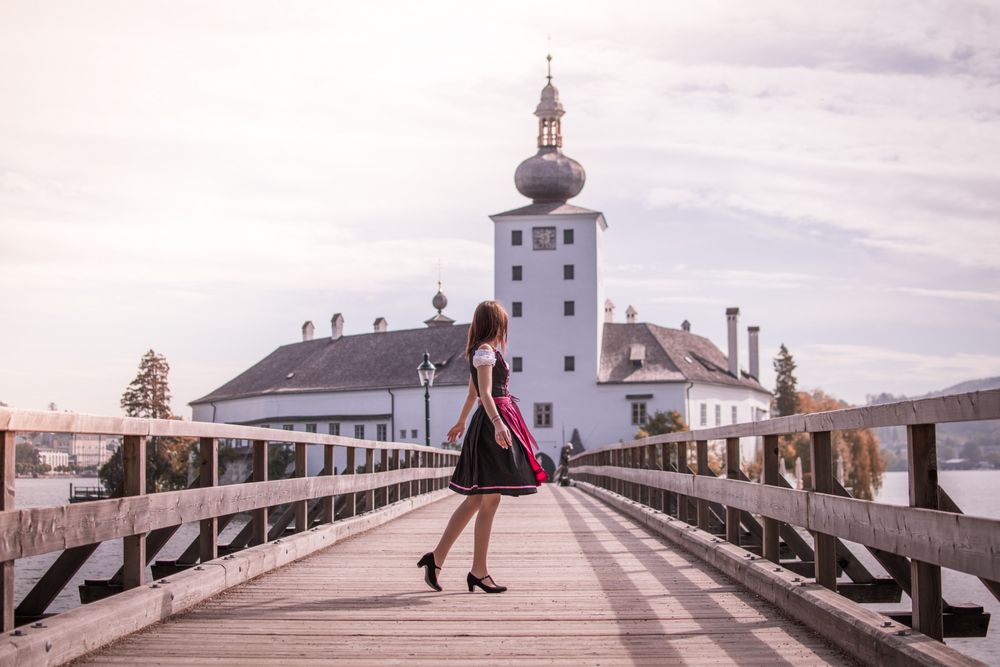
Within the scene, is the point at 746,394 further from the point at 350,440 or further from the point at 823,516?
the point at 823,516

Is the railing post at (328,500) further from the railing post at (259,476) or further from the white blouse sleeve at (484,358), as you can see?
the white blouse sleeve at (484,358)

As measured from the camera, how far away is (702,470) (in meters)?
10.0

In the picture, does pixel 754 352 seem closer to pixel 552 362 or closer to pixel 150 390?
pixel 552 362

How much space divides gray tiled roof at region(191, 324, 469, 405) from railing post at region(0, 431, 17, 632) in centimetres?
7244

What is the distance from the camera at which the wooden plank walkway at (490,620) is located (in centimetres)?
533

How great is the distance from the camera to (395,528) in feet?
43.6

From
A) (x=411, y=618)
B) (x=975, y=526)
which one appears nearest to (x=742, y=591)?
(x=411, y=618)

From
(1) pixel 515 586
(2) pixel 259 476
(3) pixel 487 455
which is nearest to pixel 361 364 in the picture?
(2) pixel 259 476

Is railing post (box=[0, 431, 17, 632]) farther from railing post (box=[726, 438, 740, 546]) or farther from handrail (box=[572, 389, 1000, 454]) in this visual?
railing post (box=[726, 438, 740, 546])

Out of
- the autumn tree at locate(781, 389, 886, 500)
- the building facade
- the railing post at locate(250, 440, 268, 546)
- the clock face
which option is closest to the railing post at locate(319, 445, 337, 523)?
the railing post at locate(250, 440, 268, 546)

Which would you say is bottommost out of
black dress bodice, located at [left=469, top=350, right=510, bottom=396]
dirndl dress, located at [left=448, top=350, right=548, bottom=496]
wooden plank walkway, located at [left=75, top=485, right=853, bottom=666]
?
wooden plank walkway, located at [left=75, top=485, right=853, bottom=666]

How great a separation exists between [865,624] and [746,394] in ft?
267

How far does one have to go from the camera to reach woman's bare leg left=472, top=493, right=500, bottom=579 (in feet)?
24.4

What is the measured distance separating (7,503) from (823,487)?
3.60 meters
